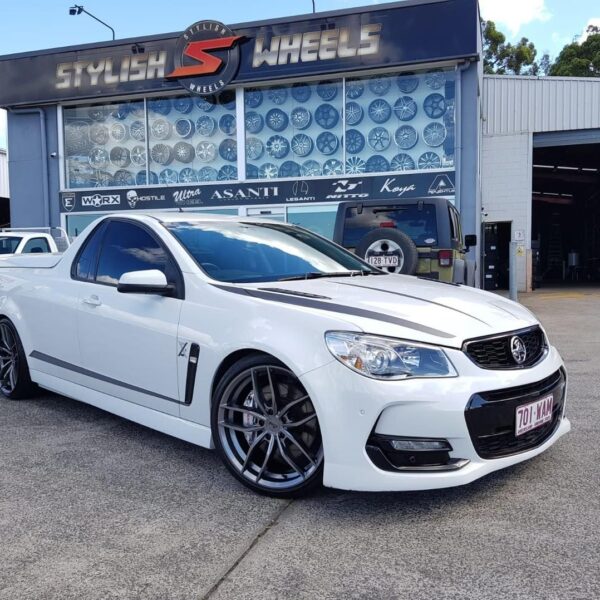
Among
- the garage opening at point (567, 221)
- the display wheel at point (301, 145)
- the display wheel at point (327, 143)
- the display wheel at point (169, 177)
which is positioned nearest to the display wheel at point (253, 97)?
the display wheel at point (301, 145)

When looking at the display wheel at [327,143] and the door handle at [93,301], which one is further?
the display wheel at [327,143]

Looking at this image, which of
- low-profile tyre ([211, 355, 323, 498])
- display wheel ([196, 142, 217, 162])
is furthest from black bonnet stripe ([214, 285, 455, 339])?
display wheel ([196, 142, 217, 162])

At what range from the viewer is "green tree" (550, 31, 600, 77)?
38.6 m

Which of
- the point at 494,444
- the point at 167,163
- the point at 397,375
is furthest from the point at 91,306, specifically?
the point at 167,163

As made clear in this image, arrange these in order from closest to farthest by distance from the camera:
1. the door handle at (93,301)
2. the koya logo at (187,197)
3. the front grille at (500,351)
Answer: the front grille at (500,351), the door handle at (93,301), the koya logo at (187,197)

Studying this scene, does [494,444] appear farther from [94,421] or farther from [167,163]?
[167,163]

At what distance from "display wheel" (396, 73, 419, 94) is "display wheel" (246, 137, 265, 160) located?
11.6 ft

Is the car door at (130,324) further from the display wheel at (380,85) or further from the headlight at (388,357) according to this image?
the display wheel at (380,85)

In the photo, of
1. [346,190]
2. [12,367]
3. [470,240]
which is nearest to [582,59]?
[346,190]

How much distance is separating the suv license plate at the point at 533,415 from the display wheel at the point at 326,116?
493 inches

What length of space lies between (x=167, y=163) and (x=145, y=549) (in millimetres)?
14603

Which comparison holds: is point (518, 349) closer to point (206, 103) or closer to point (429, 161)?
point (429, 161)

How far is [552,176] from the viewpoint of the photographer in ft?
95.6

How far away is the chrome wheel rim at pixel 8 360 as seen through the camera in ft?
17.1
